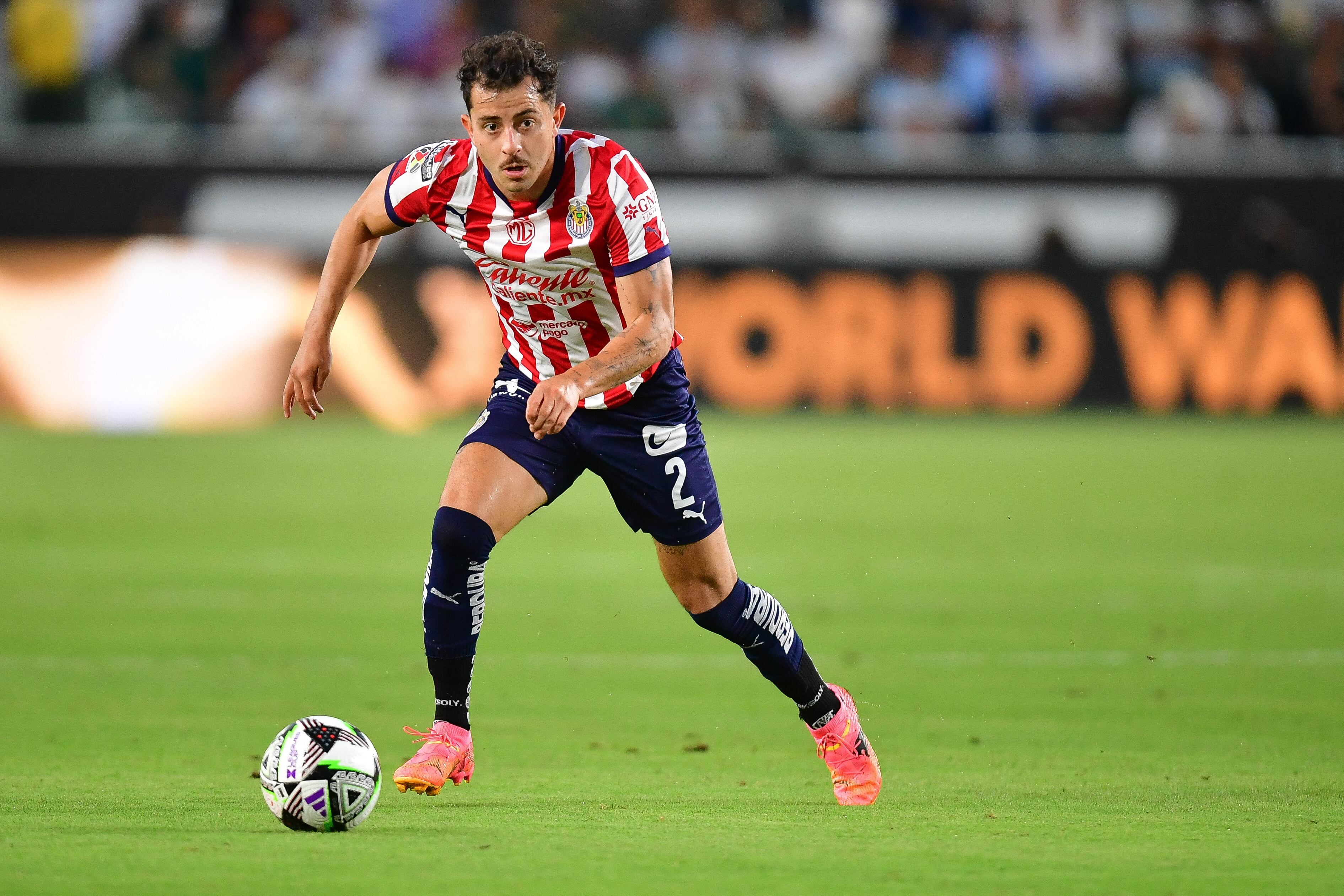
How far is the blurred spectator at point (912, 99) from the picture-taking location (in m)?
21.1

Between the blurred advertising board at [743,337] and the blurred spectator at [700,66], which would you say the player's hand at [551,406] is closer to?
the blurred advertising board at [743,337]

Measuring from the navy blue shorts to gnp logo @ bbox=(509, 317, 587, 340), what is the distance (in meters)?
0.19

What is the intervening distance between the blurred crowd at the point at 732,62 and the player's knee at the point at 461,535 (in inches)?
572

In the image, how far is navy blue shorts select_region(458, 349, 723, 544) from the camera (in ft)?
20.2

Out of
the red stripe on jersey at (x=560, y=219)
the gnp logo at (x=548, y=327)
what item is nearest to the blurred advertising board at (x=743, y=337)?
the gnp logo at (x=548, y=327)

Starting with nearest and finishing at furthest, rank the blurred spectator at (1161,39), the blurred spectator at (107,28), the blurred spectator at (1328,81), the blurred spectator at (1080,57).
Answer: the blurred spectator at (107,28)
the blurred spectator at (1080,57)
the blurred spectator at (1328,81)
the blurred spectator at (1161,39)

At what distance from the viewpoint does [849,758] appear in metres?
6.07

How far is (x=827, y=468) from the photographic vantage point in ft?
55.0

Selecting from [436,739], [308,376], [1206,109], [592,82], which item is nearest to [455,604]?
[436,739]

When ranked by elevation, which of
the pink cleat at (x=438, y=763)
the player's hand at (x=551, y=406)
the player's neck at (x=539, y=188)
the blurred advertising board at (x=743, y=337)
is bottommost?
the blurred advertising board at (x=743, y=337)

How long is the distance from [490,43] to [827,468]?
36.8 ft

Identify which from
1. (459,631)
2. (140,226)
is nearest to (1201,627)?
(459,631)

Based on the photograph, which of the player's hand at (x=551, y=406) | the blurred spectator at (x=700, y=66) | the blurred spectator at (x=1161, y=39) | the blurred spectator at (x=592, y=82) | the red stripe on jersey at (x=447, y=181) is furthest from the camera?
the blurred spectator at (x=1161, y=39)

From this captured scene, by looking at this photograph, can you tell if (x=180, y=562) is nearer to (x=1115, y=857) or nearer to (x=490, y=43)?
(x=490, y=43)
